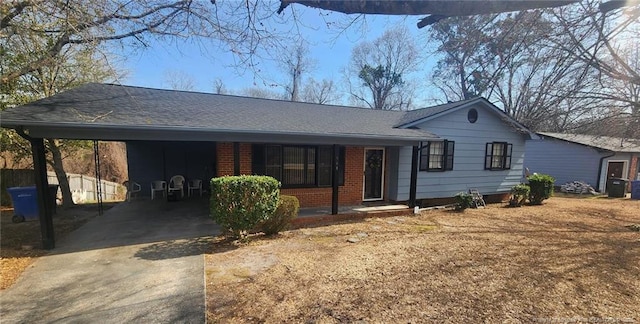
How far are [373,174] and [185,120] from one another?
644 cm

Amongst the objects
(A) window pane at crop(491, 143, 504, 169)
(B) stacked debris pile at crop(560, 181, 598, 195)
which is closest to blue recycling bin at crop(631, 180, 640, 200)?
(B) stacked debris pile at crop(560, 181, 598, 195)

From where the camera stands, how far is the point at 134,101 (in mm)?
7121

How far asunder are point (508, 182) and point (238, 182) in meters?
11.7

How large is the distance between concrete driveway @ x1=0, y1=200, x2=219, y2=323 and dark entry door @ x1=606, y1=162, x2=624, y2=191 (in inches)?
893

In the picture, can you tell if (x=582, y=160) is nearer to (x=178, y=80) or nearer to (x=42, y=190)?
(x=42, y=190)

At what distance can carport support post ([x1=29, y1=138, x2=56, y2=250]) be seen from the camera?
516 centimetres

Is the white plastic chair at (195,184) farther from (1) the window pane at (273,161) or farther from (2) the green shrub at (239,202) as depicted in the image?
(2) the green shrub at (239,202)

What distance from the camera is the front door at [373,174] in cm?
1012

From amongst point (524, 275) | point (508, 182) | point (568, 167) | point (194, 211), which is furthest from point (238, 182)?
point (568, 167)

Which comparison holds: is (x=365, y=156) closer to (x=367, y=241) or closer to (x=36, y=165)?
(x=367, y=241)

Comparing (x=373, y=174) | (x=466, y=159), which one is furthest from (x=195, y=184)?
(x=466, y=159)

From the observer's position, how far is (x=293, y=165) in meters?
8.94

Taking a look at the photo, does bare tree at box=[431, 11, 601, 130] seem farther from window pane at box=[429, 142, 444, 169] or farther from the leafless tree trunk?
the leafless tree trunk

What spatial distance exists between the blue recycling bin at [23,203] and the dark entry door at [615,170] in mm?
26765
